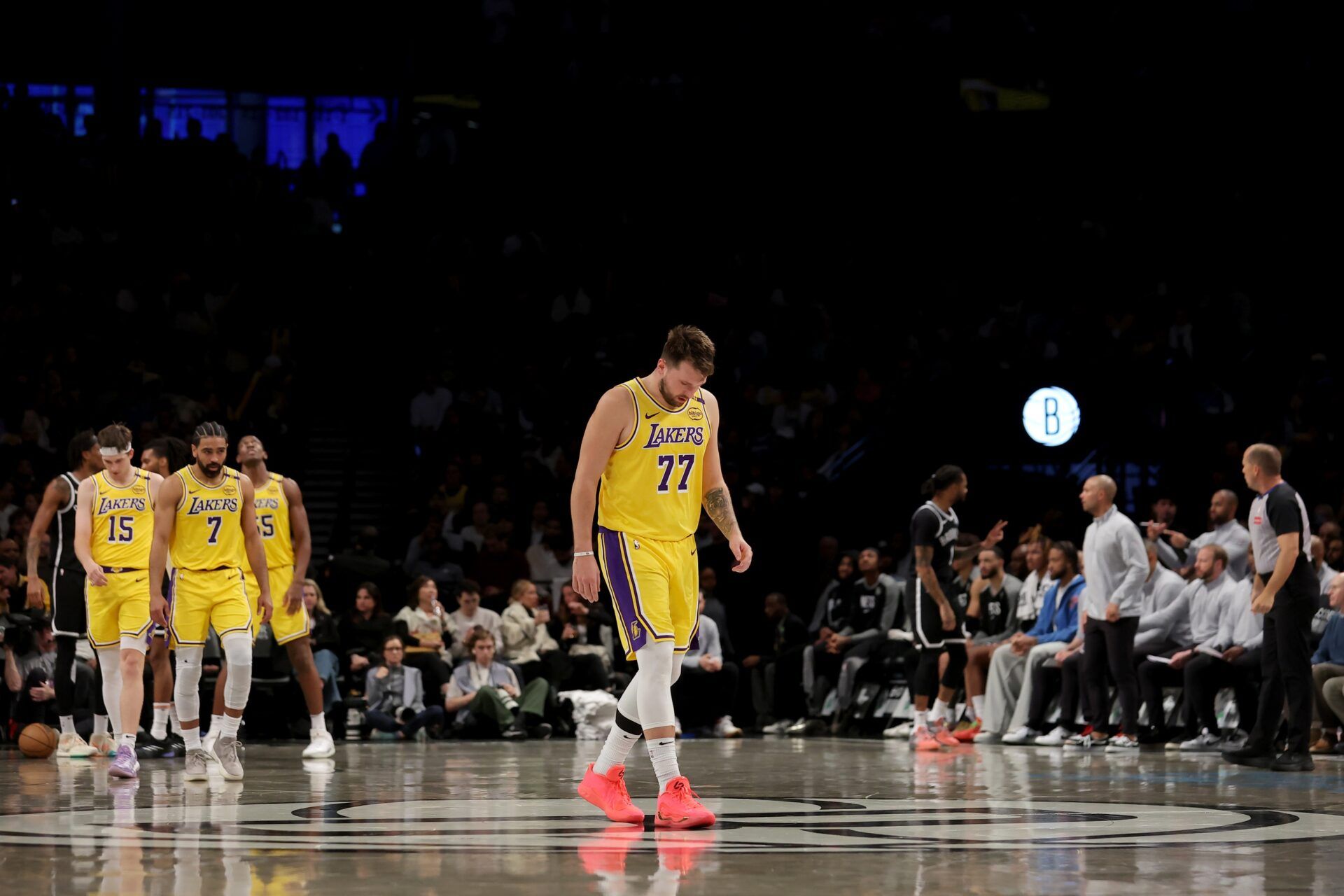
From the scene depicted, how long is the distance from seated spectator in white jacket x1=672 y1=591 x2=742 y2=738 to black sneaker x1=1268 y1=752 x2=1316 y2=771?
6.39m

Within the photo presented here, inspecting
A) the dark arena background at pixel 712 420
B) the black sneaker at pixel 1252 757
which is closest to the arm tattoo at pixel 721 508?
the dark arena background at pixel 712 420

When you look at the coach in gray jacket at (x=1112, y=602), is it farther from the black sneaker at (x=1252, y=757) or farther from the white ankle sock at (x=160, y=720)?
the white ankle sock at (x=160, y=720)

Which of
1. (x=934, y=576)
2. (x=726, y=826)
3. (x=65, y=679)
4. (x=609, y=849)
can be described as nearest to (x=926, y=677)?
(x=934, y=576)

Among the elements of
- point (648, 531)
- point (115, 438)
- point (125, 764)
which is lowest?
point (125, 764)

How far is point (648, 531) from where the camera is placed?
710 centimetres

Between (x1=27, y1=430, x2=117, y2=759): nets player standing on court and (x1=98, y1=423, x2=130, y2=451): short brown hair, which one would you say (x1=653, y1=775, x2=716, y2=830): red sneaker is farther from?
(x1=27, y1=430, x2=117, y2=759): nets player standing on court

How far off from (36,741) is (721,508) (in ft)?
20.4

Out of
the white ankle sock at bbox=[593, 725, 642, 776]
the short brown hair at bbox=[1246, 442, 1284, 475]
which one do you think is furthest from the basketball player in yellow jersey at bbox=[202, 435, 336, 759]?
the short brown hair at bbox=[1246, 442, 1284, 475]

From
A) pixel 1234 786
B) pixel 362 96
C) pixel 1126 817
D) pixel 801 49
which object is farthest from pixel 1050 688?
pixel 362 96

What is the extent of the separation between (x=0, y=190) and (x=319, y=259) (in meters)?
3.84

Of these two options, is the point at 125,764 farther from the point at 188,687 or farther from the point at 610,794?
the point at 610,794

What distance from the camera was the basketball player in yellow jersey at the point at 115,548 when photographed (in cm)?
1075

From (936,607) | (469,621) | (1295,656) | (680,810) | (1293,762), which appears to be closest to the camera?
(680,810)

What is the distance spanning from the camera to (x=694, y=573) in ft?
23.8
